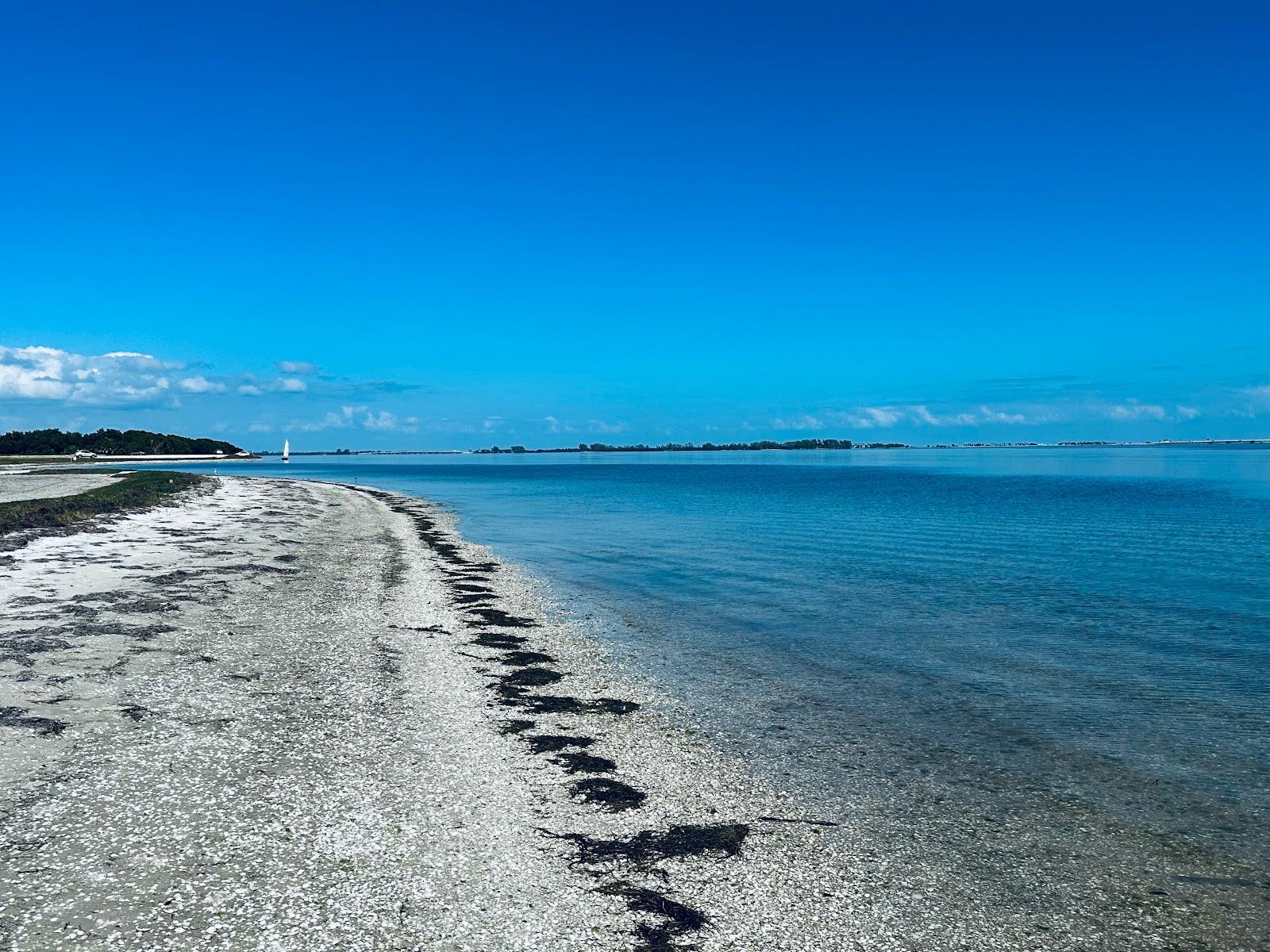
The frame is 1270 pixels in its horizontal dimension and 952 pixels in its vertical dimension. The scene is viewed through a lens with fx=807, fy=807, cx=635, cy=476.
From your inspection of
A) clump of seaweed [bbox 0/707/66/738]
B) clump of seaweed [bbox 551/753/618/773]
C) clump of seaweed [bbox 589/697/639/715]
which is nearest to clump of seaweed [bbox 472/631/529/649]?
clump of seaweed [bbox 589/697/639/715]

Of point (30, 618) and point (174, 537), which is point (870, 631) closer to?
point (30, 618)

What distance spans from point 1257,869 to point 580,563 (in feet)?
71.1

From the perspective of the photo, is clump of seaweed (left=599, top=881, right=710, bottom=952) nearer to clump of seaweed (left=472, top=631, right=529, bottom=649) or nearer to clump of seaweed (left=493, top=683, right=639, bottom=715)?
clump of seaweed (left=493, top=683, right=639, bottom=715)

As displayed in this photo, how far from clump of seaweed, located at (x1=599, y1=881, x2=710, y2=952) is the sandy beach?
0.07 feet

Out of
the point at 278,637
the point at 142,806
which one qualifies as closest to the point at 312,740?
the point at 142,806

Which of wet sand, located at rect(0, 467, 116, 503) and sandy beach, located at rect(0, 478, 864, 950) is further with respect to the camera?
wet sand, located at rect(0, 467, 116, 503)

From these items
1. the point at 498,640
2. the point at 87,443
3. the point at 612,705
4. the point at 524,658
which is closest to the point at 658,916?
the point at 612,705

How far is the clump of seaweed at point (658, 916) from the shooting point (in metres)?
5.66

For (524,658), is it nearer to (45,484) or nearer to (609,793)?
(609,793)

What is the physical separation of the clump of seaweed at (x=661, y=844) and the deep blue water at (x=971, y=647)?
167 centimetres

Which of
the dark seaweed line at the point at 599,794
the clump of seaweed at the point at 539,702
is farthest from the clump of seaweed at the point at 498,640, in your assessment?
the clump of seaweed at the point at 539,702

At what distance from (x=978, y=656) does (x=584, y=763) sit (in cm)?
877

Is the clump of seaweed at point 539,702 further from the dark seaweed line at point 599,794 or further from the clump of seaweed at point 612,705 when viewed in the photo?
the clump of seaweed at point 612,705

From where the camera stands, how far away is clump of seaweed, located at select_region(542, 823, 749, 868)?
6871 mm
